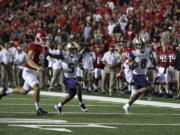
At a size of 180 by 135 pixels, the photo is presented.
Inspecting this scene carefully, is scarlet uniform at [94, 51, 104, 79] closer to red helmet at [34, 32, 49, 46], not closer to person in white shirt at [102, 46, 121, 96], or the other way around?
person in white shirt at [102, 46, 121, 96]

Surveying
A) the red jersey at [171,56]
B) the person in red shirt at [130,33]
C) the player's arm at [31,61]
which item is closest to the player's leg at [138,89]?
the player's arm at [31,61]

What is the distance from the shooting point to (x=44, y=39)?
13.8 meters

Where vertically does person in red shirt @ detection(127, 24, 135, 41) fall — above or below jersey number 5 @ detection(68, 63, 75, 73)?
above

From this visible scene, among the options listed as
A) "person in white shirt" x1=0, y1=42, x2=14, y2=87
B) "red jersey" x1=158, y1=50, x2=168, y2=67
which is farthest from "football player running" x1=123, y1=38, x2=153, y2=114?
"person in white shirt" x1=0, y1=42, x2=14, y2=87

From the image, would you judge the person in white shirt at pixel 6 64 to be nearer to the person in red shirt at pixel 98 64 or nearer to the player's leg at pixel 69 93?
the person in red shirt at pixel 98 64

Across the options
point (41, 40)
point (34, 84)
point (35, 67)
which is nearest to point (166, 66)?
point (41, 40)

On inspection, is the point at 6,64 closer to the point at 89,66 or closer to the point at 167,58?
the point at 89,66

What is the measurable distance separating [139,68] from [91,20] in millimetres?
12571

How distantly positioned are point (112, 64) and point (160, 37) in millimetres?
2100

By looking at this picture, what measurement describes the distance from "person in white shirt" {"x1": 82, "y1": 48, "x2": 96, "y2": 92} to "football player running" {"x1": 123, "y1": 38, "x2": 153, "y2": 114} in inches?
311

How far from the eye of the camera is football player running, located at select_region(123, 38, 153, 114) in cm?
1450

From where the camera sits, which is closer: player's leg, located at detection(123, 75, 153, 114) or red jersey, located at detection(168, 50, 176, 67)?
player's leg, located at detection(123, 75, 153, 114)

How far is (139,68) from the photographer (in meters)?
15.0

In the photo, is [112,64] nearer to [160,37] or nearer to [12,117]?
[160,37]
